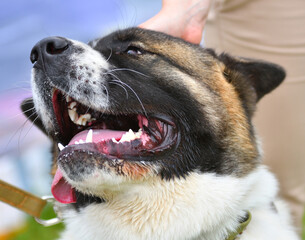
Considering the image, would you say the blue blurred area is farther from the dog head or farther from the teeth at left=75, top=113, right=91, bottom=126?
the teeth at left=75, top=113, right=91, bottom=126

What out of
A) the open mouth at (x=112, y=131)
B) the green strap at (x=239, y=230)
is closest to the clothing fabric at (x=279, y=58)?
the green strap at (x=239, y=230)

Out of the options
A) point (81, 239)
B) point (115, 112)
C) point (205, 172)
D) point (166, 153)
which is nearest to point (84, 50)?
point (115, 112)

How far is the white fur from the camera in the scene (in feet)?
7.04

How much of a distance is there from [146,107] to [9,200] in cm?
111

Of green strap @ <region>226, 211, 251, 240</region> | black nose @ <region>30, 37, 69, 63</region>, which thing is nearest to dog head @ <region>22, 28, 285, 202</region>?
black nose @ <region>30, 37, 69, 63</region>

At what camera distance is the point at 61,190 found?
2367 millimetres

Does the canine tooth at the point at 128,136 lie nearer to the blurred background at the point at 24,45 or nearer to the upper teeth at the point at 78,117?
the upper teeth at the point at 78,117

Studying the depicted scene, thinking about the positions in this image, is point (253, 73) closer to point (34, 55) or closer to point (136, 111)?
point (136, 111)

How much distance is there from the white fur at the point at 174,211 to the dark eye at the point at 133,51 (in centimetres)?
80

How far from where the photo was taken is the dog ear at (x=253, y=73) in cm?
268

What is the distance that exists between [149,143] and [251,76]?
104cm

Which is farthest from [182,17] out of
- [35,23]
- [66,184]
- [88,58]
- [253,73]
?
[35,23]

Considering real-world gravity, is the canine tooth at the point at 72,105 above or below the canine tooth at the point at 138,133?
above

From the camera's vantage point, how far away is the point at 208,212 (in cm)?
222
